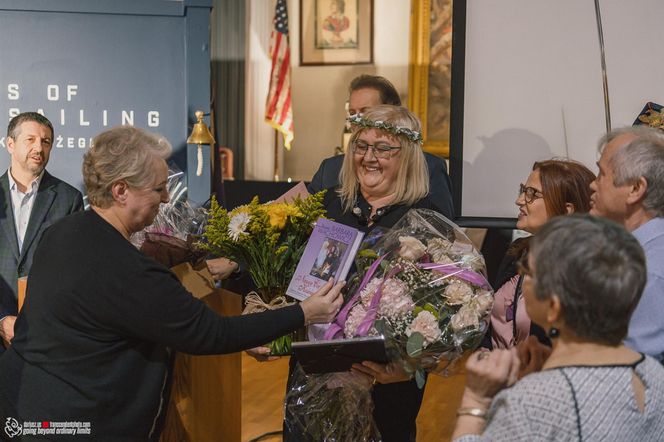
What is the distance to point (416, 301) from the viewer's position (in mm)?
2209

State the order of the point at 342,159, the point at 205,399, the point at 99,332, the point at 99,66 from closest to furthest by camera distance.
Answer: the point at 99,332, the point at 205,399, the point at 342,159, the point at 99,66

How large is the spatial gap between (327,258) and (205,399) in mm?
1054

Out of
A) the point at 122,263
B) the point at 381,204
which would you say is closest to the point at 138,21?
the point at 381,204

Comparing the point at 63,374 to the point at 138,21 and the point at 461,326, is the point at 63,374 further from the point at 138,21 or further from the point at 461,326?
the point at 138,21

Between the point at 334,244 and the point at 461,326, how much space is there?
45cm

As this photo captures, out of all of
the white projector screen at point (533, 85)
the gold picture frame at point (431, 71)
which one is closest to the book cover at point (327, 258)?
the white projector screen at point (533, 85)

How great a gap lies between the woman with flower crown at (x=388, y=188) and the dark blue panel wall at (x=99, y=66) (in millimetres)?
1157

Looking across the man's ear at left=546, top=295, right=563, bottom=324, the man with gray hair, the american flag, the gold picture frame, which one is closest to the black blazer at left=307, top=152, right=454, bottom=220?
the man with gray hair

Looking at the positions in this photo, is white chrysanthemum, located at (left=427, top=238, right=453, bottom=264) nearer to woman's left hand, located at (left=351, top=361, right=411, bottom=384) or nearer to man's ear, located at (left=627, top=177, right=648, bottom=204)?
woman's left hand, located at (left=351, top=361, right=411, bottom=384)

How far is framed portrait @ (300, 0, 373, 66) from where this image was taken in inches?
352

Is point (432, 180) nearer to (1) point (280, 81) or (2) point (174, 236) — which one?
(2) point (174, 236)

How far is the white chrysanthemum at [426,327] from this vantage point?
214 centimetres

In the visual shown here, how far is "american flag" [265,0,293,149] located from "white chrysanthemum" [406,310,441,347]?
6.85 metres

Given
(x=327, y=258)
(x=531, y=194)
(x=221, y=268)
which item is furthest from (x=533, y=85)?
(x=327, y=258)
